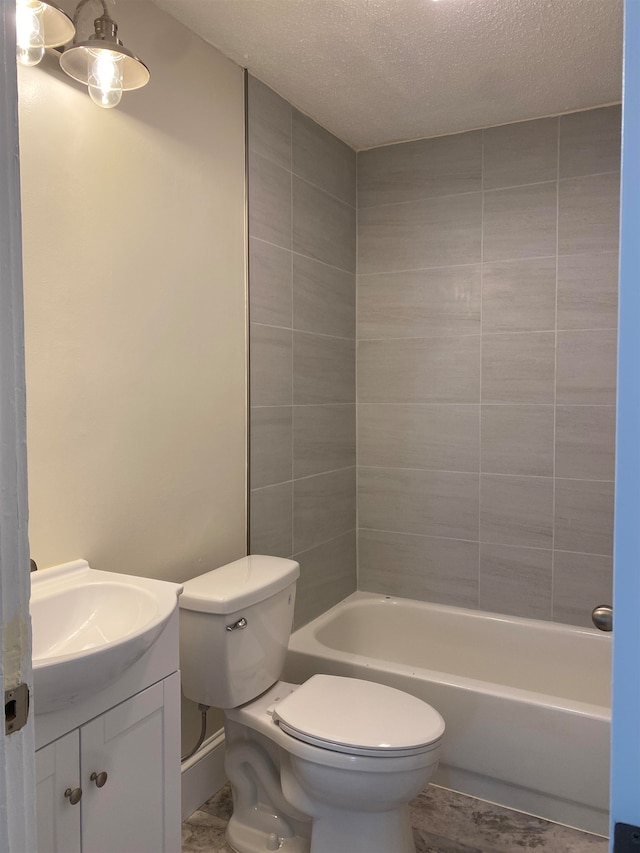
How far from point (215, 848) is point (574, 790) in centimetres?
110

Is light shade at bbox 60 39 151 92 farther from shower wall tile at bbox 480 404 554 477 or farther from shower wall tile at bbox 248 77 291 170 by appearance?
shower wall tile at bbox 480 404 554 477

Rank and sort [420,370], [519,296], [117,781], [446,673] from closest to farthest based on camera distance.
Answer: [117,781] → [446,673] → [519,296] → [420,370]

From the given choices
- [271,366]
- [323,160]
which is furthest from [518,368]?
[323,160]

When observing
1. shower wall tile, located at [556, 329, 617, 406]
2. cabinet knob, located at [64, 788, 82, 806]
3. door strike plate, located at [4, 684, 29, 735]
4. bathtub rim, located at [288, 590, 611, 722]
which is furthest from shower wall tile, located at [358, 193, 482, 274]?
door strike plate, located at [4, 684, 29, 735]

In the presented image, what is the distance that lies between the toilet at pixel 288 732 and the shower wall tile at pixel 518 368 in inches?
48.9

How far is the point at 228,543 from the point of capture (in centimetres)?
221

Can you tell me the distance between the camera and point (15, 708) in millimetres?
634

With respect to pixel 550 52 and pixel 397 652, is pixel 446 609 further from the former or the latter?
pixel 550 52

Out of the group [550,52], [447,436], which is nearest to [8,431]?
A: [550,52]

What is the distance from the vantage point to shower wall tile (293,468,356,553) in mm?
2590

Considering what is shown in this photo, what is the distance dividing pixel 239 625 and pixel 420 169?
2.10 m

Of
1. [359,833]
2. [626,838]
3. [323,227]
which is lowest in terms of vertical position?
[359,833]

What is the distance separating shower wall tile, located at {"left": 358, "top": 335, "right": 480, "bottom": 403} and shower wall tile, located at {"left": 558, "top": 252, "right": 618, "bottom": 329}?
1.25 ft

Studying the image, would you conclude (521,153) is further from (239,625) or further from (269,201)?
(239,625)
